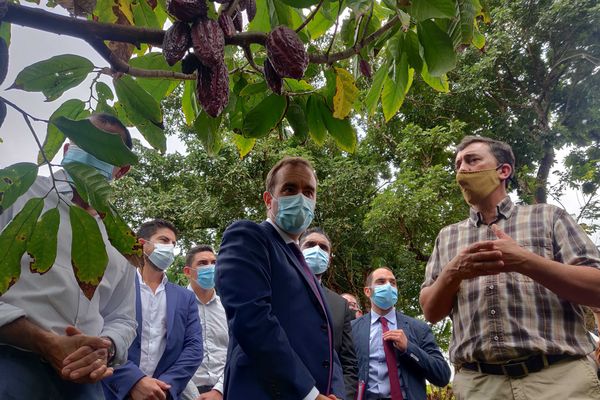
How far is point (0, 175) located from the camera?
840mm

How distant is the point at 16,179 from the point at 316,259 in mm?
2893

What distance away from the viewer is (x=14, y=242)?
911 millimetres

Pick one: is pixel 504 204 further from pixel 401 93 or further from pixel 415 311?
pixel 415 311

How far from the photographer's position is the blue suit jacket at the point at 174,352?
2.54m

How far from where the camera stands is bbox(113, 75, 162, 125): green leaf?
1101 millimetres

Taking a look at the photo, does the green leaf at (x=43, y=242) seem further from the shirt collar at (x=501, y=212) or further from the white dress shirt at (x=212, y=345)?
the white dress shirt at (x=212, y=345)

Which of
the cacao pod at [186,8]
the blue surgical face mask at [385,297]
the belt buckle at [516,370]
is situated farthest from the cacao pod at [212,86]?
the blue surgical face mask at [385,297]

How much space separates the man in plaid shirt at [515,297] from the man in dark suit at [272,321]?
0.52m

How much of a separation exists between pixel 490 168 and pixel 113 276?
5.21 ft

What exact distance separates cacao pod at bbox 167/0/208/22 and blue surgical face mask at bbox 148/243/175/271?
8.77 ft

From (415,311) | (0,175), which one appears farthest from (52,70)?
(415,311)

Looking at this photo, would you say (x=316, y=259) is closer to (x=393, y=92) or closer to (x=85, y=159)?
(x=85, y=159)

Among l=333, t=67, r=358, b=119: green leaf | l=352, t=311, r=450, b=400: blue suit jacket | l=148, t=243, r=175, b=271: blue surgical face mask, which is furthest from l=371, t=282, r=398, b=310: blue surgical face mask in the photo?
l=333, t=67, r=358, b=119: green leaf

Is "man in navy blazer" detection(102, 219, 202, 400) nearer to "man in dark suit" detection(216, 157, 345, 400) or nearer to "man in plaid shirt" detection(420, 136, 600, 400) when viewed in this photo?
"man in dark suit" detection(216, 157, 345, 400)
